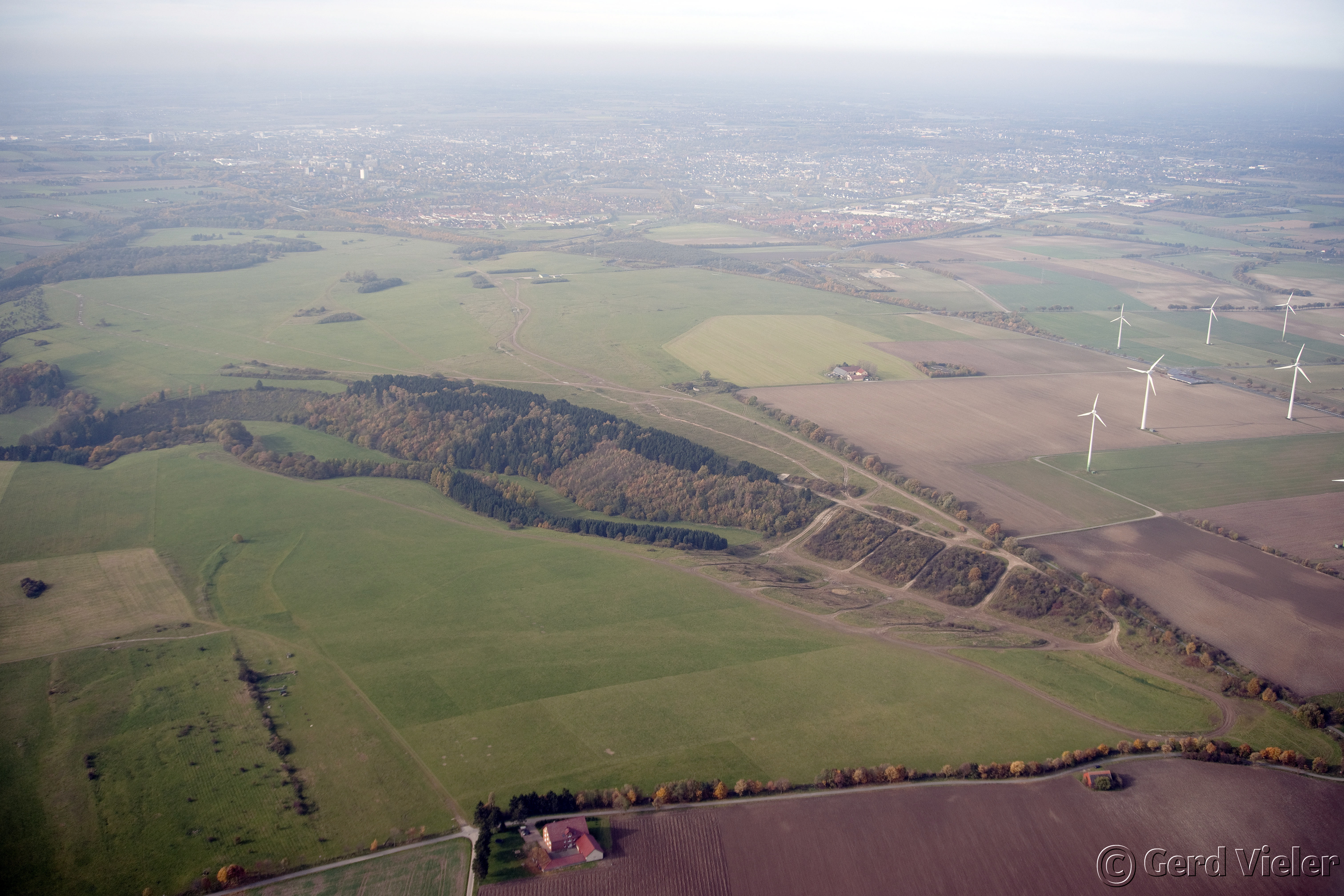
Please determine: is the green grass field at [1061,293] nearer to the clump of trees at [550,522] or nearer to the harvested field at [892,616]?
the clump of trees at [550,522]

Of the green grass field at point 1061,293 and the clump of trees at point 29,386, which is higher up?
the green grass field at point 1061,293

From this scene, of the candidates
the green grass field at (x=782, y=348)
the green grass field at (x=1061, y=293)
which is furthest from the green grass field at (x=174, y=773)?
the green grass field at (x=1061, y=293)

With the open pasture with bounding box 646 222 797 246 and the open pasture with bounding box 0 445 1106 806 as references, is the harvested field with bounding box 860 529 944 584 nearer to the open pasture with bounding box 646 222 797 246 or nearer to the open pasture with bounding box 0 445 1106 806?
the open pasture with bounding box 0 445 1106 806

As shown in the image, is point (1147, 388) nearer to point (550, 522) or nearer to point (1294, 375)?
point (1294, 375)

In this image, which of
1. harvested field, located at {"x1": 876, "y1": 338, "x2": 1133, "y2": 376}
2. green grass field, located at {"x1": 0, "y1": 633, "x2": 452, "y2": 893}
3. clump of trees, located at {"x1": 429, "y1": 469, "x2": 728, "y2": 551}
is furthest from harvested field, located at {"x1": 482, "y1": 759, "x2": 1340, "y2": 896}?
harvested field, located at {"x1": 876, "y1": 338, "x2": 1133, "y2": 376}

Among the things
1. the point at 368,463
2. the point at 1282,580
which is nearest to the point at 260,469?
the point at 368,463

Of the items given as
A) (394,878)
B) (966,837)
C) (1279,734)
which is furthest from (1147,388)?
(394,878)
